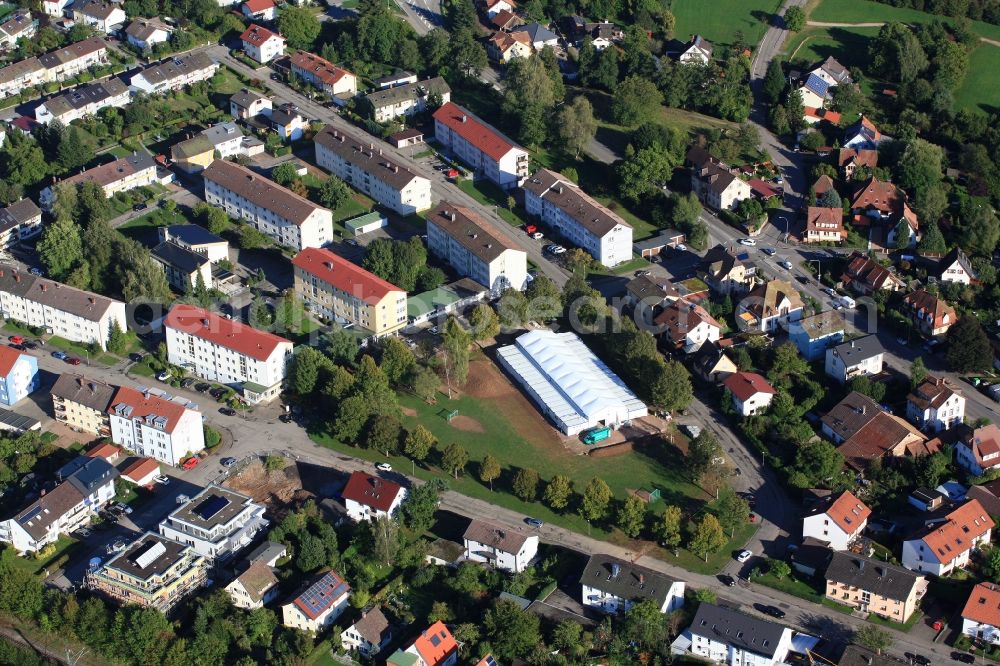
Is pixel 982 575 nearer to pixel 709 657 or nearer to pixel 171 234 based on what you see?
pixel 709 657

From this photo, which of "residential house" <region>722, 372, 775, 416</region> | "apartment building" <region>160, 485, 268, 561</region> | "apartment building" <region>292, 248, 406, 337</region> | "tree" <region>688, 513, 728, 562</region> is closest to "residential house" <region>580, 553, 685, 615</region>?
"tree" <region>688, 513, 728, 562</region>

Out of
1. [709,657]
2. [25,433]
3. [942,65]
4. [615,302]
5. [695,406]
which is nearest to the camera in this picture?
[709,657]

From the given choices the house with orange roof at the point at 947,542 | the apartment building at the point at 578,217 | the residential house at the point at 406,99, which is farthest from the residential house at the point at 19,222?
the house with orange roof at the point at 947,542

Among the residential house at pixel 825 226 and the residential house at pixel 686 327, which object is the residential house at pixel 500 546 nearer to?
the residential house at pixel 686 327

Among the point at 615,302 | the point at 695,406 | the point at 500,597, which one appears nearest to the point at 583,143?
the point at 615,302

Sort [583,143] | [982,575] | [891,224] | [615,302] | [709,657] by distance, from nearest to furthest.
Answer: [709,657], [982,575], [615,302], [891,224], [583,143]

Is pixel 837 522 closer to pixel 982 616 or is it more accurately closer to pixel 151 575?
pixel 982 616

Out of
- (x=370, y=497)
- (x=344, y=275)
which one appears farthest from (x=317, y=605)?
(x=344, y=275)

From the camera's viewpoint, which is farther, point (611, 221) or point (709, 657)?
point (611, 221)
